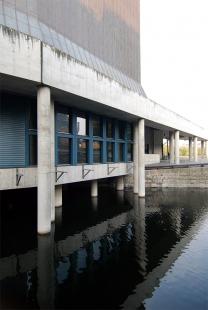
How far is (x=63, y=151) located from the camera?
16.2 meters

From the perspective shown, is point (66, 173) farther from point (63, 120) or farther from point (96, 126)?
point (96, 126)

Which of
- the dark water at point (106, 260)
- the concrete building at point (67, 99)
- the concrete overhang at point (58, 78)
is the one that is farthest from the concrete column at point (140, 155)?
the dark water at point (106, 260)

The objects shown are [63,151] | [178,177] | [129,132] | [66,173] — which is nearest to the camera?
[66,173]

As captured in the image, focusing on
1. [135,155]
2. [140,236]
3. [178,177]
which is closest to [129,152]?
[135,155]

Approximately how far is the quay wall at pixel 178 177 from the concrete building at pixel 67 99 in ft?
13.8

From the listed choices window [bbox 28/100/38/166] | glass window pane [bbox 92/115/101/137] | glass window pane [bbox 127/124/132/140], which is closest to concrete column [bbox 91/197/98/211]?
glass window pane [bbox 92/115/101/137]

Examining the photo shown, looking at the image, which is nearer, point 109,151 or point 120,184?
point 109,151

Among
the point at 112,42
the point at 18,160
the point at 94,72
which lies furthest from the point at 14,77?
the point at 112,42

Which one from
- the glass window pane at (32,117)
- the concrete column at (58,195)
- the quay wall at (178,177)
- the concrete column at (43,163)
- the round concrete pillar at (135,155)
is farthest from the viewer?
the quay wall at (178,177)

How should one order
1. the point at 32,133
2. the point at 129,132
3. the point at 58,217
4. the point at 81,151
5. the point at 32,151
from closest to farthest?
1. the point at 32,133
2. the point at 32,151
3. the point at 58,217
4. the point at 81,151
5. the point at 129,132

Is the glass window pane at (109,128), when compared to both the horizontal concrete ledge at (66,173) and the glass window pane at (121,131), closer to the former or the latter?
the glass window pane at (121,131)

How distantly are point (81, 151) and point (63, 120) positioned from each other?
9.43 ft

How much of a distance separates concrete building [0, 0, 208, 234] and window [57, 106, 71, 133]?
2.7 inches

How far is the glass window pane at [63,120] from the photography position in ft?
52.3
